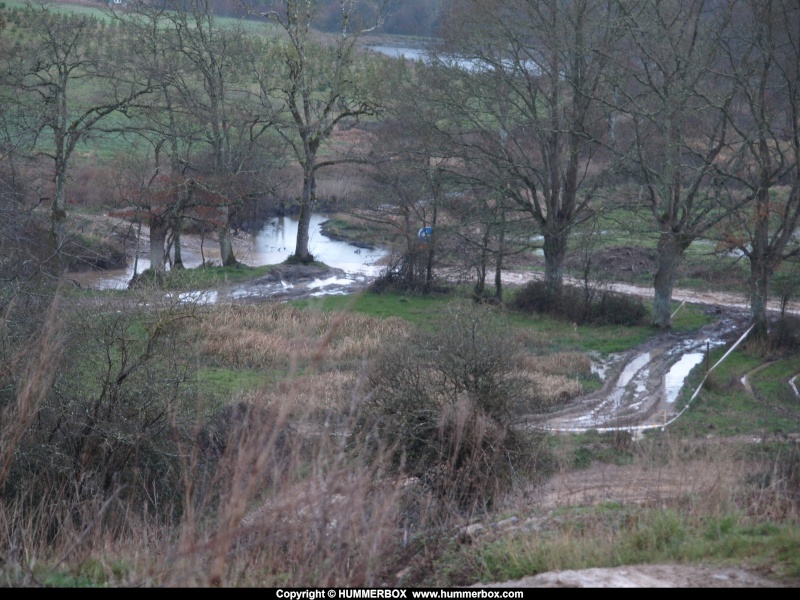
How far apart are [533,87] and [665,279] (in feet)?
26.7

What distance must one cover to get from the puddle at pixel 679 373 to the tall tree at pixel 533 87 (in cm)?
652

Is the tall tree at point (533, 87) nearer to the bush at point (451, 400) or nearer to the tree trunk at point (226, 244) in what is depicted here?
the tree trunk at point (226, 244)

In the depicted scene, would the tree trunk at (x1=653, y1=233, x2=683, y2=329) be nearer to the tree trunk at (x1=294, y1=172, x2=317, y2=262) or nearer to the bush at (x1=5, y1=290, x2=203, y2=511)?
the tree trunk at (x1=294, y1=172, x2=317, y2=262)

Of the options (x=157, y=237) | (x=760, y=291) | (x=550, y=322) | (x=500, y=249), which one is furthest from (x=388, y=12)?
(x=760, y=291)

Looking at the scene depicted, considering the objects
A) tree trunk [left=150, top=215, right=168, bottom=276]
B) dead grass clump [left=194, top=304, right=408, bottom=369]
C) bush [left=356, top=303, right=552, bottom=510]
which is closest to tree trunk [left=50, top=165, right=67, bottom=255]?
tree trunk [left=150, top=215, right=168, bottom=276]

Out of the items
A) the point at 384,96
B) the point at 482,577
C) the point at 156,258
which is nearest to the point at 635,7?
the point at 384,96

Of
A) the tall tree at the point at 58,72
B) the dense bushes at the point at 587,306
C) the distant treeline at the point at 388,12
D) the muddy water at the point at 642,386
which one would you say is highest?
the distant treeline at the point at 388,12

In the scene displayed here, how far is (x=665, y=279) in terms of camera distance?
85.5 feet

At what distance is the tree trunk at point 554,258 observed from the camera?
94.2ft

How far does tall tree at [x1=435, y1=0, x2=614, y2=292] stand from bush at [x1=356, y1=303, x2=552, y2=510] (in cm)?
1628

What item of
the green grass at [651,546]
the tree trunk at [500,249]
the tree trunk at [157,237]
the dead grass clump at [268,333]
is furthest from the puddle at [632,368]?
the tree trunk at [157,237]

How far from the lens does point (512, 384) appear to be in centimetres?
1116

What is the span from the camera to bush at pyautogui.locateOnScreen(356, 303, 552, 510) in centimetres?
1019

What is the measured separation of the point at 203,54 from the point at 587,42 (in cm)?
1740
